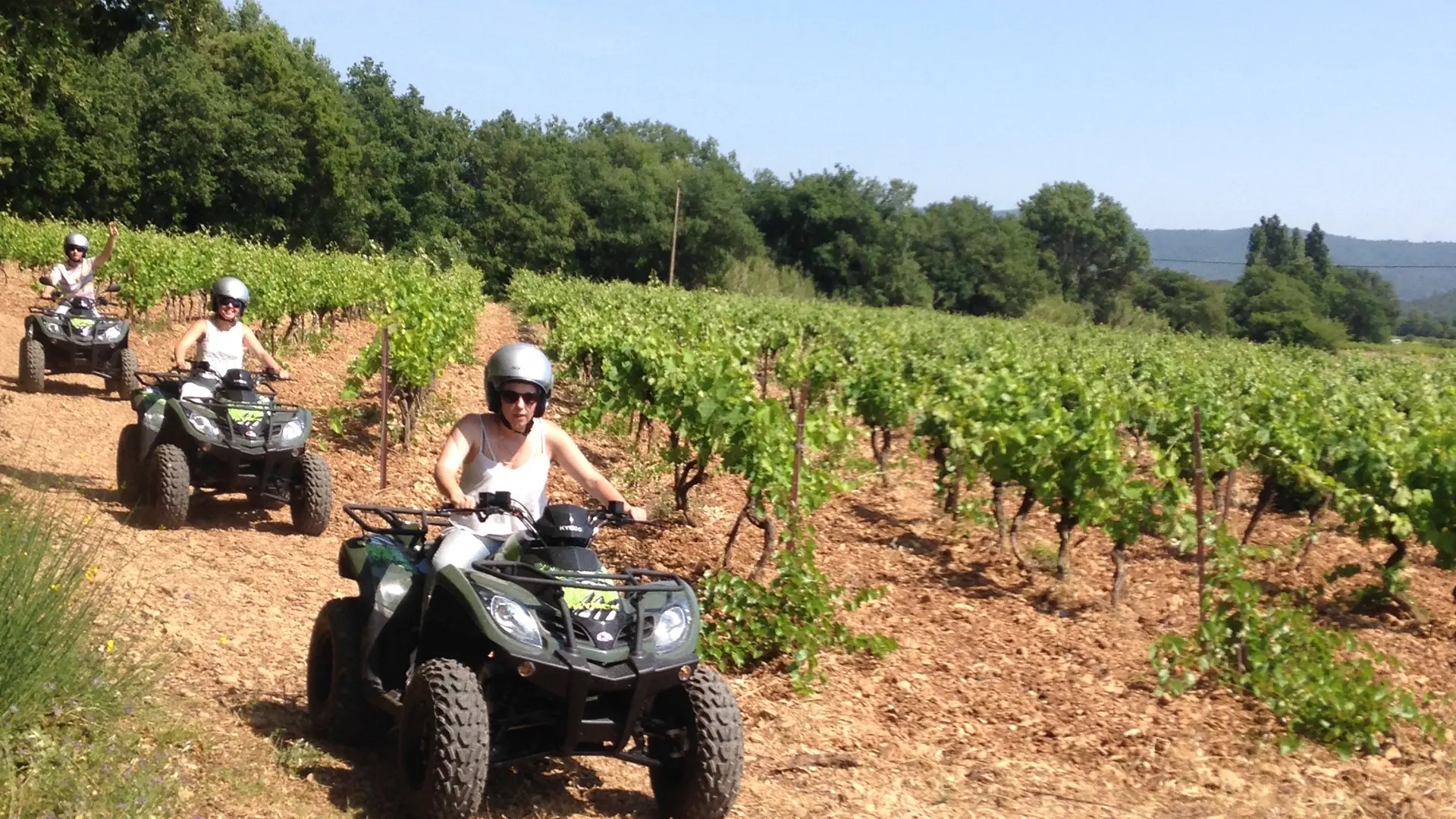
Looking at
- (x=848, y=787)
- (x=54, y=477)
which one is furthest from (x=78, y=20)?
(x=848, y=787)

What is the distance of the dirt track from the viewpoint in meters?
4.77

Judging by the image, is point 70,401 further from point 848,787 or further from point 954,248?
point 954,248

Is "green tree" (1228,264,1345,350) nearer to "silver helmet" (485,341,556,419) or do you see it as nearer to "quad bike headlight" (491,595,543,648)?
"silver helmet" (485,341,556,419)

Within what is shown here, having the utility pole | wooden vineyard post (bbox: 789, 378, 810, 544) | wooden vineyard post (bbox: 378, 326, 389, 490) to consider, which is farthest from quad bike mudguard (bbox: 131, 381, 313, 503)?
the utility pole

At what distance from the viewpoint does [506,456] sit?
484 centimetres

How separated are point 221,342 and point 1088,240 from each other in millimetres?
94554

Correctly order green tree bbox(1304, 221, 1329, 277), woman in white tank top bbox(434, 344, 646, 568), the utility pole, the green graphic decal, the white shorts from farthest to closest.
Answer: green tree bbox(1304, 221, 1329, 277) → the utility pole → woman in white tank top bbox(434, 344, 646, 568) → the white shorts → the green graphic decal

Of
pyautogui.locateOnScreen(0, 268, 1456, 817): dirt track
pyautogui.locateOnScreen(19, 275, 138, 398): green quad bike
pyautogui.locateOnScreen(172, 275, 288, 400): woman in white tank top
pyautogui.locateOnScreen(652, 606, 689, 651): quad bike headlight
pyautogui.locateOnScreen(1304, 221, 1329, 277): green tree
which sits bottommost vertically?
pyautogui.locateOnScreen(0, 268, 1456, 817): dirt track

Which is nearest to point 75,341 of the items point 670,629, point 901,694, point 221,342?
point 221,342

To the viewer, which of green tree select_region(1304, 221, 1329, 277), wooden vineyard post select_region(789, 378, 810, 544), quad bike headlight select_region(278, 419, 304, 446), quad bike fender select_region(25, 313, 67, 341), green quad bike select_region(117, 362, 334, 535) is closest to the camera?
green quad bike select_region(117, 362, 334, 535)

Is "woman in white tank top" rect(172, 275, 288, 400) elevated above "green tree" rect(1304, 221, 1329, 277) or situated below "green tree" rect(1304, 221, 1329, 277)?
below

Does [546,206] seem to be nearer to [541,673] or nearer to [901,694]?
[901,694]

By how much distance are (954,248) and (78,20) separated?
3027 inches

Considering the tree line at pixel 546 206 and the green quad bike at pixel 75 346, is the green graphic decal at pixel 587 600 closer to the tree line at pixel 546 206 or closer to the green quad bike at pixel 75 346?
the green quad bike at pixel 75 346
